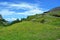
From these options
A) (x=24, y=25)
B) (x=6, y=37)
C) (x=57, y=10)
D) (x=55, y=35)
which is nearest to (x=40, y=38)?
(x=55, y=35)

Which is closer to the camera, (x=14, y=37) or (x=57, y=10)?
(x=14, y=37)

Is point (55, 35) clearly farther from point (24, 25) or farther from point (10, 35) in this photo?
point (24, 25)

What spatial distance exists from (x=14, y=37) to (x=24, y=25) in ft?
35.0

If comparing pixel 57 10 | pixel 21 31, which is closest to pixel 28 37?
pixel 21 31

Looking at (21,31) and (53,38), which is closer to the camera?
(53,38)

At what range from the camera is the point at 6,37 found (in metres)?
Answer: 30.4

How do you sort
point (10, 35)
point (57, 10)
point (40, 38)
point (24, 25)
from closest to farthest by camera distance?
point (40, 38) < point (10, 35) < point (24, 25) < point (57, 10)

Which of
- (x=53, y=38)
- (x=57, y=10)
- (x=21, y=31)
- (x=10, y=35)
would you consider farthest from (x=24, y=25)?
(x=57, y=10)

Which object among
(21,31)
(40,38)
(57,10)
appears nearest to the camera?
(40,38)

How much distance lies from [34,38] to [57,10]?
4579cm

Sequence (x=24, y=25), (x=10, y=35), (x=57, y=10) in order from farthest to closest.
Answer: (x=57, y=10), (x=24, y=25), (x=10, y=35)

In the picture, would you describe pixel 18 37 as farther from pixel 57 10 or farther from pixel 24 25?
pixel 57 10

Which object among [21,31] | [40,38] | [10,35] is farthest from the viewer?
[21,31]

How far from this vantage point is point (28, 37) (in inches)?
1189
